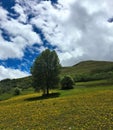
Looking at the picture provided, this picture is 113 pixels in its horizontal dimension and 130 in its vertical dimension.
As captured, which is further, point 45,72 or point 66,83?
point 66,83

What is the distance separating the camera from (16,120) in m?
32.2

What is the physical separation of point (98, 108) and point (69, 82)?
196ft

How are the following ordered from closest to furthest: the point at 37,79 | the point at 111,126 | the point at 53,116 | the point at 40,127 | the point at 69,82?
the point at 111,126 < the point at 40,127 < the point at 53,116 < the point at 37,79 < the point at 69,82

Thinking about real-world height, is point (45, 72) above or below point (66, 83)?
above

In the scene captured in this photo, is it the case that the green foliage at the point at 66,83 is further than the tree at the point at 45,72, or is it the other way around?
the green foliage at the point at 66,83

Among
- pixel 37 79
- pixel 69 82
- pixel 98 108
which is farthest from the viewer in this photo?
pixel 69 82

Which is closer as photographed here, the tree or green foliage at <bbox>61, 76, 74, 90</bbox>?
the tree

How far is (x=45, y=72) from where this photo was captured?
83.8 metres

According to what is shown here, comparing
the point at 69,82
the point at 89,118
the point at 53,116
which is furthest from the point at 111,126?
the point at 69,82

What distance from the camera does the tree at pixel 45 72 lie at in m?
83.1

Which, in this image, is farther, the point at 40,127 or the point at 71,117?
the point at 71,117

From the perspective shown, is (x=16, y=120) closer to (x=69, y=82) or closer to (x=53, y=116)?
(x=53, y=116)

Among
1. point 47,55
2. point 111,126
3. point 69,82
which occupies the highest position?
point 47,55

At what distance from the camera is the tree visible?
83.1m
